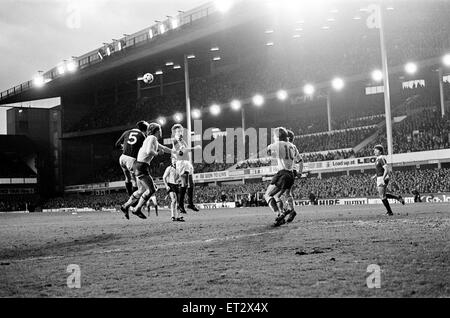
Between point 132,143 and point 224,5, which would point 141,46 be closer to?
point 224,5

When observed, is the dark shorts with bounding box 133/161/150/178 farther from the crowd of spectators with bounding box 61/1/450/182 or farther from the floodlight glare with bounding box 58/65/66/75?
the floodlight glare with bounding box 58/65/66/75

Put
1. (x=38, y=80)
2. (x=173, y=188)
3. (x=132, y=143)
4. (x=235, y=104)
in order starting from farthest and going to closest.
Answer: (x=38, y=80), (x=235, y=104), (x=173, y=188), (x=132, y=143)

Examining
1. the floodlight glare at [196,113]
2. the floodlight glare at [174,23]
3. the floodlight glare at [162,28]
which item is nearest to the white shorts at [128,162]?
the floodlight glare at [174,23]

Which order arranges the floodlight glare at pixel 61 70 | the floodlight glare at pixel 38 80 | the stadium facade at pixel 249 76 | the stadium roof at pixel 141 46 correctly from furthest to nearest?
1. the floodlight glare at pixel 38 80
2. the floodlight glare at pixel 61 70
3. the stadium roof at pixel 141 46
4. the stadium facade at pixel 249 76

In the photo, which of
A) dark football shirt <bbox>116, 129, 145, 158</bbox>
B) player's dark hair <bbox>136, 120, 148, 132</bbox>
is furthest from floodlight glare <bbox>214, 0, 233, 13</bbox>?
dark football shirt <bbox>116, 129, 145, 158</bbox>

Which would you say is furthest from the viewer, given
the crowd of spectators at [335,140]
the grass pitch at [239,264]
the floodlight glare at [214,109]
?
the floodlight glare at [214,109]

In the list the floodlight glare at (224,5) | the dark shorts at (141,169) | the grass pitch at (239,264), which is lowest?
the grass pitch at (239,264)

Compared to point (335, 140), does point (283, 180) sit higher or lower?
lower

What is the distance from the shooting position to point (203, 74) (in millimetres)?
62531

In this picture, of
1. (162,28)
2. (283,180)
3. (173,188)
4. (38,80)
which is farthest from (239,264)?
(38,80)

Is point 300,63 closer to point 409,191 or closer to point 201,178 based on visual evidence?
point 201,178

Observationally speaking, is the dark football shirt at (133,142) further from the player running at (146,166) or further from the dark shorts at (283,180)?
the dark shorts at (283,180)

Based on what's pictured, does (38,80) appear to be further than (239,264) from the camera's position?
Yes
